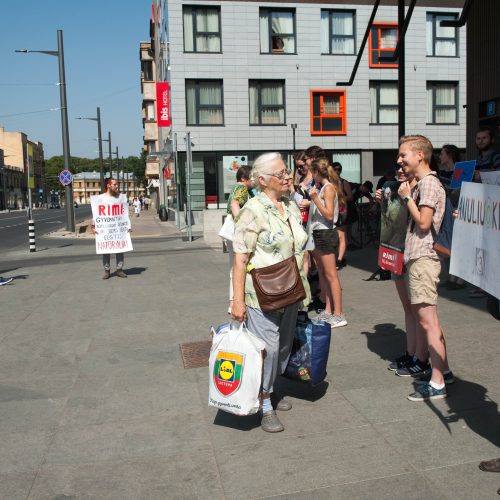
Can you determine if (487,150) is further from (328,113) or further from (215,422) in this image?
(328,113)

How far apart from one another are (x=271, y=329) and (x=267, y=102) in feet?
86.5

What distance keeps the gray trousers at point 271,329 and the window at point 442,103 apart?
28.8 meters

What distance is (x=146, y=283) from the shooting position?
1005 cm

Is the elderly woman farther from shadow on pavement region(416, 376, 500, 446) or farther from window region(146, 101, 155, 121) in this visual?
window region(146, 101, 155, 121)

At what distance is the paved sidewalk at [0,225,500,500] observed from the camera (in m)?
3.08

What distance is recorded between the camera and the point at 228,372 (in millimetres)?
3633

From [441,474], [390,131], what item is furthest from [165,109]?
[441,474]

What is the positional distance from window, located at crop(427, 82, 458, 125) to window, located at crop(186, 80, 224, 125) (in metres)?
11.1

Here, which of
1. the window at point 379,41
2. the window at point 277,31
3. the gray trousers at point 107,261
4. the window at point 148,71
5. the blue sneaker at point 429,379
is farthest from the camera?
the window at point 148,71

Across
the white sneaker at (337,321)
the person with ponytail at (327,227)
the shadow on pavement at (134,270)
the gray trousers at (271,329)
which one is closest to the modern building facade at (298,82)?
the shadow on pavement at (134,270)

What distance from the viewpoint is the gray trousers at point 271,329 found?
376cm

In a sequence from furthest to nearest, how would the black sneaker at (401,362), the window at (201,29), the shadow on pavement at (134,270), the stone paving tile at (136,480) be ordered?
1. the window at (201,29)
2. the shadow on pavement at (134,270)
3. the black sneaker at (401,362)
4. the stone paving tile at (136,480)

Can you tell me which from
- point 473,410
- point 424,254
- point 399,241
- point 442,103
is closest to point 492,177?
point 424,254

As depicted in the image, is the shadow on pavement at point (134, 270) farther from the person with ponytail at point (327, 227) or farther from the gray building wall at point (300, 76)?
the gray building wall at point (300, 76)
